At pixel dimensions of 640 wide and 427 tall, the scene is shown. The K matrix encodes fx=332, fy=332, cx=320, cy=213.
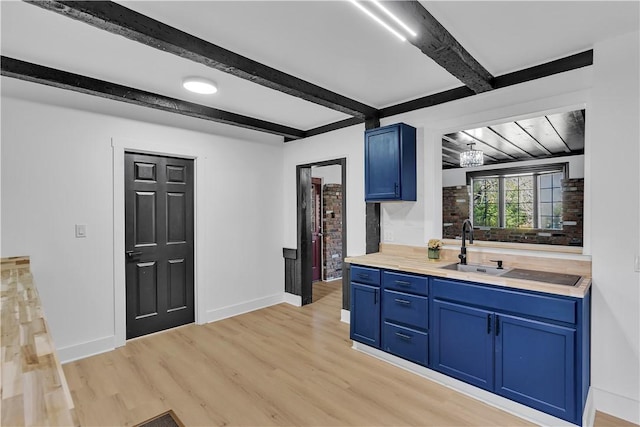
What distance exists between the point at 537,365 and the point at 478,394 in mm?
505

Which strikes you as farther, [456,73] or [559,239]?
[559,239]

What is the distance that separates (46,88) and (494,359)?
4.02 meters

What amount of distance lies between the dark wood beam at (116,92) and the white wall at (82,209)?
0.32 meters

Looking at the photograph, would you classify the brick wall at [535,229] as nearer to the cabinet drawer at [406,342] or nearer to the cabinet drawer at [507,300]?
the cabinet drawer at [507,300]

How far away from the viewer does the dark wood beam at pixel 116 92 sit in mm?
2385

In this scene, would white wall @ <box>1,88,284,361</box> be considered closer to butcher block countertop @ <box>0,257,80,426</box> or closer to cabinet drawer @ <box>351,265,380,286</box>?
butcher block countertop @ <box>0,257,80,426</box>

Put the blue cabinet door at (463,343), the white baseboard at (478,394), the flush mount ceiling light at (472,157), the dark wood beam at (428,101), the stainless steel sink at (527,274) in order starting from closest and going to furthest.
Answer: the white baseboard at (478,394) < the stainless steel sink at (527,274) < the blue cabinet door at (463,343) < the dark wood beam at (428,101) < the flush mount ceiling light at (472,157)

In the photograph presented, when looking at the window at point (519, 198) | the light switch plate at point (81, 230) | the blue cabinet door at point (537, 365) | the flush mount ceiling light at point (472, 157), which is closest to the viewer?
the blue cabinet door at point (537, 365)

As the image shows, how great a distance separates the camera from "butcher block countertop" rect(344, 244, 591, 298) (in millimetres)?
2080

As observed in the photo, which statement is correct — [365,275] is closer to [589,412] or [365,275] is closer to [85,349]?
[589,412]

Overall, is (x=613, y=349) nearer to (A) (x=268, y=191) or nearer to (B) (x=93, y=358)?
(A) (x=268, y=191)

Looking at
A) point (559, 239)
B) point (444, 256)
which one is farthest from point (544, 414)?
point (559, 239)

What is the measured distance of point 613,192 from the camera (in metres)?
2.21

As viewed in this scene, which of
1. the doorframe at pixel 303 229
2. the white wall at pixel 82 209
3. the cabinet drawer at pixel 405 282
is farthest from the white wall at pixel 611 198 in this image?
the white wall at pixel 82 209
